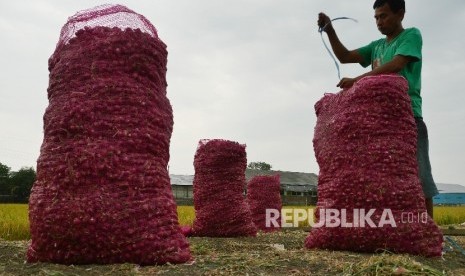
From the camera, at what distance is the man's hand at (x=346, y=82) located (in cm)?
362

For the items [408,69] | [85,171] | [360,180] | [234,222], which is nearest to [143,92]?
[85,171]

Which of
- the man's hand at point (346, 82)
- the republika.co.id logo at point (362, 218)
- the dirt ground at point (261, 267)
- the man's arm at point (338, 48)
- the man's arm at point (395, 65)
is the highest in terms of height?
the man's arm at point (338, 48)

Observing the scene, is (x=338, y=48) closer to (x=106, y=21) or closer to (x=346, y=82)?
(x=346, y=82)

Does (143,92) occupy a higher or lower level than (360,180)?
higher

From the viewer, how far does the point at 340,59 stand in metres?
4.14

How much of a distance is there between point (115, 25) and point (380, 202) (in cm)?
208

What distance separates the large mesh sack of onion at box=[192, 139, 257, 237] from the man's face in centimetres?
309

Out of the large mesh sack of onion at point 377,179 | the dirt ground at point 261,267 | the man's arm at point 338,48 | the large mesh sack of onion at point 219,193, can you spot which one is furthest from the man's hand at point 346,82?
the large mesh sack of onion at point 219,193

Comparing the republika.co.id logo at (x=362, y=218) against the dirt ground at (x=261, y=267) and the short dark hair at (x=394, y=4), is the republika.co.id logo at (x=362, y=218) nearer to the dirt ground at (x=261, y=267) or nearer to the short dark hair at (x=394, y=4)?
the dirt ground at (x=261, y=267)

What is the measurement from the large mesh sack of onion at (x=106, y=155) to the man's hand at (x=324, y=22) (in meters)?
1.66

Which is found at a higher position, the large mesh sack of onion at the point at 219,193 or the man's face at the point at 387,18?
the man's face at the point at 387,18

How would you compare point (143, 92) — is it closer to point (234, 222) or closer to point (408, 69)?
point (408, 69)

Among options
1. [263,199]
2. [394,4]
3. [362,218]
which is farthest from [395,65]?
[263,199]

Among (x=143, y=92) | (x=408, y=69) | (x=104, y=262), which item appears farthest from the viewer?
(x=408, y=69)
